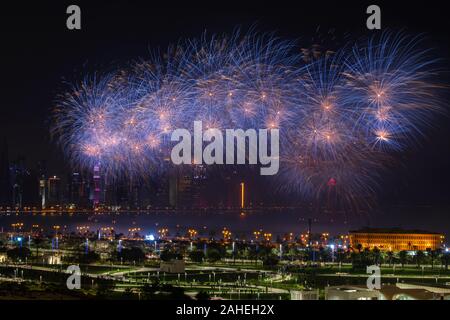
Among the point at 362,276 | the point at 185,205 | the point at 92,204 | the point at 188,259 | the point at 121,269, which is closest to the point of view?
the point at 362,276

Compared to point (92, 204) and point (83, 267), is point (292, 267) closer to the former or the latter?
point (83, 267)
